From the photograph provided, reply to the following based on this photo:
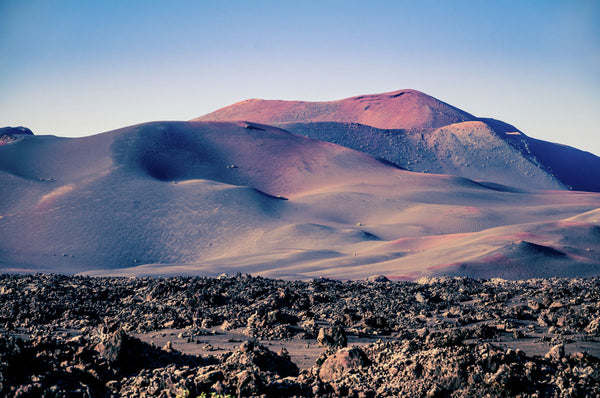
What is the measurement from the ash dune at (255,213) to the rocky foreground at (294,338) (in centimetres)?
1253

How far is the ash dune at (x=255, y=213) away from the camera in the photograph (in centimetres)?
2958

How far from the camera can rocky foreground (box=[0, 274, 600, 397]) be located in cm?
511

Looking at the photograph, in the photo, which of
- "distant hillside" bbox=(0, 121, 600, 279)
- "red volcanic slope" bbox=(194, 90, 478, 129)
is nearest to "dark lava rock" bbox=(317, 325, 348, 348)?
"distant hillside" bbox=(0, 121, 600, 279)

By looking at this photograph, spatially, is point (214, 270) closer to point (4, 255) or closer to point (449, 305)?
point (4, 255)

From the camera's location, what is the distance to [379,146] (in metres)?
99.9

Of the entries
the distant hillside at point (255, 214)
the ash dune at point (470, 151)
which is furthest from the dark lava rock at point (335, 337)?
the ash dune at point (470, 151)

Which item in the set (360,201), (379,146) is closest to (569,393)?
(360,201)

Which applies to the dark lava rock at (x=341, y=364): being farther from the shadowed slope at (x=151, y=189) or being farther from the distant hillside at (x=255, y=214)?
the shadowed slope at (x=151, y=189)

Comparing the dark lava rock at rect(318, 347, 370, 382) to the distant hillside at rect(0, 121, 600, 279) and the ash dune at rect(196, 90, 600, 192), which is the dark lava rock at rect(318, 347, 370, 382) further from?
the ash dune at rect(196, 90, 600, 192)

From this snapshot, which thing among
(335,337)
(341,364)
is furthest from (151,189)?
(341,364)

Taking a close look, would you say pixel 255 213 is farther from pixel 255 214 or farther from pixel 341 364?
pixel 341 364

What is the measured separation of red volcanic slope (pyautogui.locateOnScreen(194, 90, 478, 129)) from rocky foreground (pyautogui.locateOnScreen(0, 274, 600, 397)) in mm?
118311

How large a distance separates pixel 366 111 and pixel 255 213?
3896 inches

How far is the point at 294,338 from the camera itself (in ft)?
30.0
